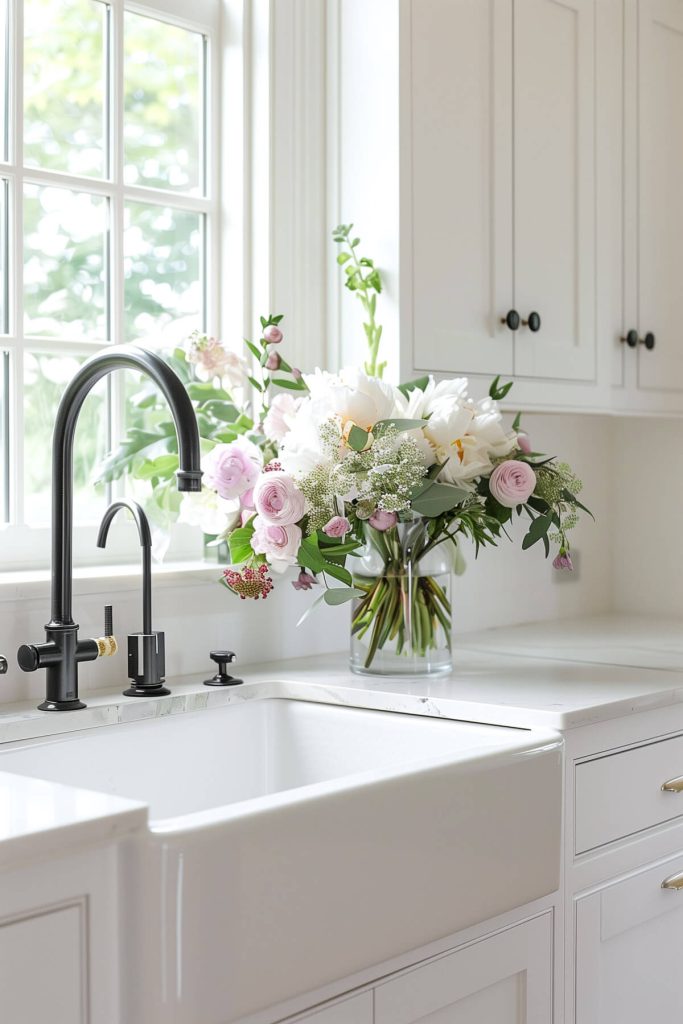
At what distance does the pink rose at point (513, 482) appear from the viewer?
5.65ft

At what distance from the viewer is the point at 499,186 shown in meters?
2.12

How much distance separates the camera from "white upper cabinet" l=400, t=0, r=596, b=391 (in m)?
1.99

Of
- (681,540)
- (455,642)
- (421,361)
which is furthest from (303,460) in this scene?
(681,540)

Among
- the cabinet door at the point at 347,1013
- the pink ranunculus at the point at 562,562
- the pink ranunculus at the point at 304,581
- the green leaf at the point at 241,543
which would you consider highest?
the green leaf at the point at 241,543

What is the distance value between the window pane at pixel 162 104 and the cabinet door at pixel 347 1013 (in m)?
1.36

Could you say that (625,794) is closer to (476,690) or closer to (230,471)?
(476,690)

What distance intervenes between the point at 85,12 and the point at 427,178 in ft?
2.00

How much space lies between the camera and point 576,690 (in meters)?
1.71

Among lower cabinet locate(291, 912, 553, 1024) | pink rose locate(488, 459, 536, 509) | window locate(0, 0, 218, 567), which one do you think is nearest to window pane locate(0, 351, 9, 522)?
window locate(0, 0, 218, 567)

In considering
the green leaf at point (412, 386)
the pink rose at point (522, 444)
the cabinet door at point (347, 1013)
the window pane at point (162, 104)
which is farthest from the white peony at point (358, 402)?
the cabinet door at point (347, 1013)

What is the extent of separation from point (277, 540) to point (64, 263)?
636 mm

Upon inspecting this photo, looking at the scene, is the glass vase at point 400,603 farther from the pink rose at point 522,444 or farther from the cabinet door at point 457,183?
the cabinet door at point 457,183

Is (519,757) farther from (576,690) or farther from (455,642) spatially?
(455,642)

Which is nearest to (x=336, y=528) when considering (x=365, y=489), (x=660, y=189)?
(x=365, y=489)
